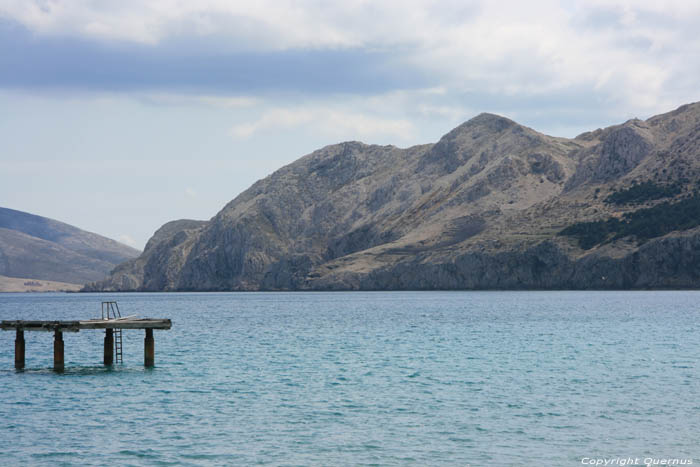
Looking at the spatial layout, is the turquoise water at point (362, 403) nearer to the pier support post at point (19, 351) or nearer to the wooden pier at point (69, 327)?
the pier support post at point (19, 351)

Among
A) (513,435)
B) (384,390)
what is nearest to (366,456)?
(513,435)

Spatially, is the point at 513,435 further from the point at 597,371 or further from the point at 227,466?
the point at 597,371

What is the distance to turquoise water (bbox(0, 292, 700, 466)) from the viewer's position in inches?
1268

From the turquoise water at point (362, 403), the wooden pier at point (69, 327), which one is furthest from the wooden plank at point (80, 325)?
the turquoise water at point (362, 403)

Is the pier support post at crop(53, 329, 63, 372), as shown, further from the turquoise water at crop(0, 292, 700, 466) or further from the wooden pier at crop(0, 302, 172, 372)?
the turquoise water at crop(0, 292, 700, 466)

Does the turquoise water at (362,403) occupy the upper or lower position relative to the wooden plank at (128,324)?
lower

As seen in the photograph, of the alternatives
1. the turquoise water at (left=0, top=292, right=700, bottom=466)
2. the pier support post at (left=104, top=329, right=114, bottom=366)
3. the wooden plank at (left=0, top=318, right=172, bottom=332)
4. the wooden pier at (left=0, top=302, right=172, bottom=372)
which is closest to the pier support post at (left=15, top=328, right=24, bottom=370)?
the wooden pier at (left=0, top=302, right=172, bottom=372)

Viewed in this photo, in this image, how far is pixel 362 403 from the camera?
42.9m

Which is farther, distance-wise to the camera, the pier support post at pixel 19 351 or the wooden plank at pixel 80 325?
the pier support post at pixel 19 351

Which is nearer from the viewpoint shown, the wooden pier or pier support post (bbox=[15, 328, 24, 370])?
the wooden pier

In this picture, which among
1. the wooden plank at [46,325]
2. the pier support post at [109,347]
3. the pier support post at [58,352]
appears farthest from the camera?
the pier support post at [109,347]

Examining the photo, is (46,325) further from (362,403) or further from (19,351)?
(362,403)

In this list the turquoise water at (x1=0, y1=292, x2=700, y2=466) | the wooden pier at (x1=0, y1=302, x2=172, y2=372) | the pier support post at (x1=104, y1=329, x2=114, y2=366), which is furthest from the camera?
the pier support post at (x1=104, y1=329, x2=114, y2=366)

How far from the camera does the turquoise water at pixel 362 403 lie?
3222 cm
